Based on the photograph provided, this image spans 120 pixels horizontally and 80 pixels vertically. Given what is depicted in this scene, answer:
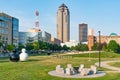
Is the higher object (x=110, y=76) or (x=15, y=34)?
(x=15, y=34)

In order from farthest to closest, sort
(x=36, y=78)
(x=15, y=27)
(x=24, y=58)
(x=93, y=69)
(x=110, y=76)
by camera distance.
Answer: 1. (x=15, y=27)
2. (x=24, y=58)
3. (x=93, y=69)
4. (x=110, y=76)
5. (x=36, y=78)

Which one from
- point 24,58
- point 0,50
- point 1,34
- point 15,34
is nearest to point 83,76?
point 24,58

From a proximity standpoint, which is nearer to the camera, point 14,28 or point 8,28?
point 8,28

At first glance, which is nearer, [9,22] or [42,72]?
[42,72]

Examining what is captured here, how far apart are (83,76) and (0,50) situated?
121981mm

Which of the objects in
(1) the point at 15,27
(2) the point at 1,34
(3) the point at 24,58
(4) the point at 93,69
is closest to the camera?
(4) the point at 93,69

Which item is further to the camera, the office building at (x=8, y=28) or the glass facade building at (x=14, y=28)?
the glass facade building at (x=14, y=28)

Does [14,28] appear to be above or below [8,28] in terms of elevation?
above

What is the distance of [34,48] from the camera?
157 meters

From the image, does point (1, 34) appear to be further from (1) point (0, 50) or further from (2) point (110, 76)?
(2) point (110, 76)

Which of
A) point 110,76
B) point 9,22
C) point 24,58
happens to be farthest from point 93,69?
point 9,22

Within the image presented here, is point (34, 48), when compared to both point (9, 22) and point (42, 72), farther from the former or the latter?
point (42, 72)

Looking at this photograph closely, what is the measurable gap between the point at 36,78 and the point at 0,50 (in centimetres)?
12172

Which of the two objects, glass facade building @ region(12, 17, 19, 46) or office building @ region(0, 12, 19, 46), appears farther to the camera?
glass facade building @ region(12, 17, 19, 46)
